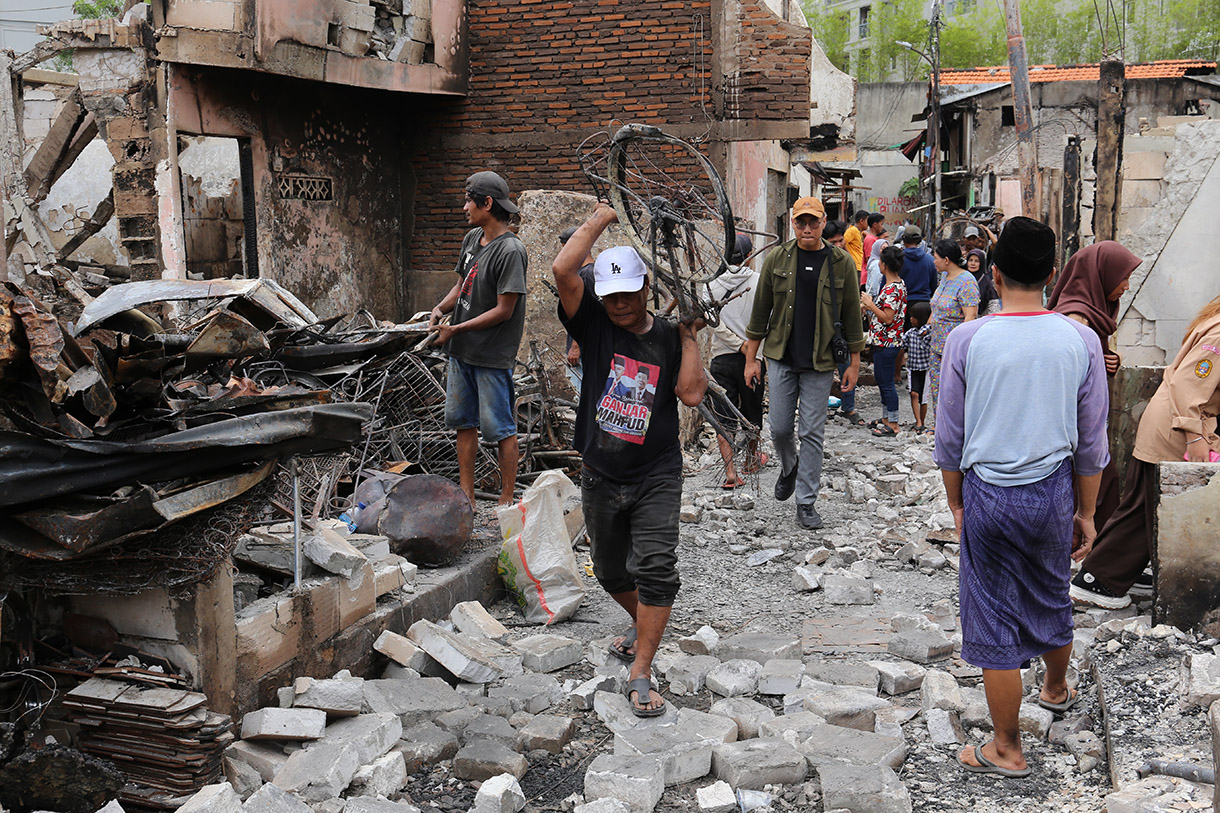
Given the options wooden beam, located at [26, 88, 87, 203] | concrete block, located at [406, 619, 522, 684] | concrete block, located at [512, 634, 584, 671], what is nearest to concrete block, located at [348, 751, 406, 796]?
concrete block, located at [406, 619, 522, 684]

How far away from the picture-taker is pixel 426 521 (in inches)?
218

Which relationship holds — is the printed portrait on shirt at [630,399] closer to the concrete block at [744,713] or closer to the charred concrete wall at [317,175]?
the concrete block at [744,713]

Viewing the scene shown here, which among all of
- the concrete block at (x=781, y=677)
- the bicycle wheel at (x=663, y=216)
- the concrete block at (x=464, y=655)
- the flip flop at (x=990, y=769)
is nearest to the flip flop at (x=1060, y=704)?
the flip flop at (x=990, y=769)

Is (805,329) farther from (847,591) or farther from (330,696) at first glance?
(330,696)

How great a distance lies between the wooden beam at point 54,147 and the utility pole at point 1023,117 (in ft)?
34.1

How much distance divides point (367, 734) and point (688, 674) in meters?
1.48

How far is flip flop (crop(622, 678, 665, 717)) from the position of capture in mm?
4191

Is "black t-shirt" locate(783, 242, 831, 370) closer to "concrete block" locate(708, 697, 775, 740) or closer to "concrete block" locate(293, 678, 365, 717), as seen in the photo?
"concrete block" locate(708, 697, 775, 740)

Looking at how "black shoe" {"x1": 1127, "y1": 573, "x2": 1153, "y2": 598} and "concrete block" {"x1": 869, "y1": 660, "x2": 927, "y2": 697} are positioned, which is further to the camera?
"black shoe" {"x1": 1127, "y1": 573, "x2": 1153, "y2": 598}

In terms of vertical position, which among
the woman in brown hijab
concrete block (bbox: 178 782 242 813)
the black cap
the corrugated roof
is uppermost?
the corrugated roof

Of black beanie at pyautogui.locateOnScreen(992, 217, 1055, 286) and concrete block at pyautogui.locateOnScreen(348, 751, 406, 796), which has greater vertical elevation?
black beanie at pyautogui.locateOnScreen(992, 217, 1055, 286)

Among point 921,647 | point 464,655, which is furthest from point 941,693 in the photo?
point 464,655

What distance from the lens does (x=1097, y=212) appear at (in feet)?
31.7

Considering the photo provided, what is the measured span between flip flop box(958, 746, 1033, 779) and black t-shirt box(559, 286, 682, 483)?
62.1 inches
